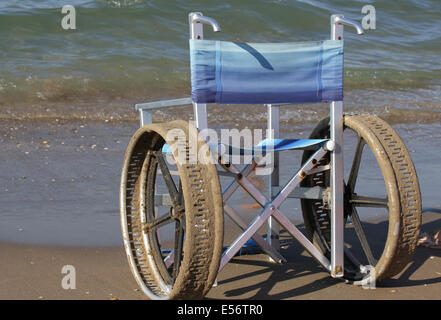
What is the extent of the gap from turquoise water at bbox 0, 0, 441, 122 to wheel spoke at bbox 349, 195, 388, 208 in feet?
18.7

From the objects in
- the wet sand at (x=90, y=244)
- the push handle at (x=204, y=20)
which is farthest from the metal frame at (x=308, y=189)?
the wet sand at (x=90, y=244)

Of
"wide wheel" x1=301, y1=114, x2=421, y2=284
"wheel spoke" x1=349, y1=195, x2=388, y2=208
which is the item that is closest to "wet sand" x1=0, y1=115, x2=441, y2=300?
"wide wheel" x1=301, y1=114, x2=421, y2=284

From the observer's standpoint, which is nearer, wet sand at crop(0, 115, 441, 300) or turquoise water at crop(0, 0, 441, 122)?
wet sand at crop(0, 115, 441, 300)

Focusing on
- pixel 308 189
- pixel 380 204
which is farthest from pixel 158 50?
pixel 380 204

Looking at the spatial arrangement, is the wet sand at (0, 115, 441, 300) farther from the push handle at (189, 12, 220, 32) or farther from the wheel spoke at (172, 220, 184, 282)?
the push handle at (189, 12, 220, 32)

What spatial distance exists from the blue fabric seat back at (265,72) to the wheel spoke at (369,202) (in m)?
0.49

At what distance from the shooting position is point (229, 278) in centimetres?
307

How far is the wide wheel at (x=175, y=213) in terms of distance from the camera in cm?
237

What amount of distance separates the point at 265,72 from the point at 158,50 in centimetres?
908

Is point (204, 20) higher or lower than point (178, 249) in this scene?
higher

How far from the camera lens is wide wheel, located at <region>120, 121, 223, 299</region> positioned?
2.37 meters

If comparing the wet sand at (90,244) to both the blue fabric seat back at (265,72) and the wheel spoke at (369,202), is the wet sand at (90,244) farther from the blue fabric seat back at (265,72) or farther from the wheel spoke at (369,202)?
the blue fabric seat back at (265,72)

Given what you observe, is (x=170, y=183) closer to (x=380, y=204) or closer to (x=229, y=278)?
(x=229, y=278)

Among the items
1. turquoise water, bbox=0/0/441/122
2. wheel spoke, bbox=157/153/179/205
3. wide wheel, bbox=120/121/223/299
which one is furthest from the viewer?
turquoise water, bbox=0/0/441/122
